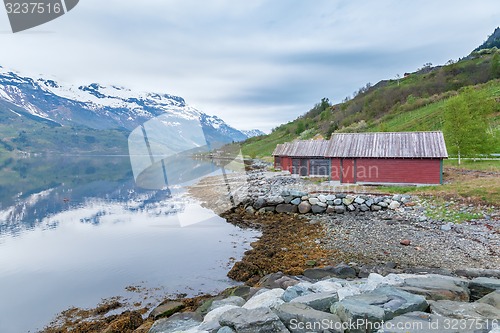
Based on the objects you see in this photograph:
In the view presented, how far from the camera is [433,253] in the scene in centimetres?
1397

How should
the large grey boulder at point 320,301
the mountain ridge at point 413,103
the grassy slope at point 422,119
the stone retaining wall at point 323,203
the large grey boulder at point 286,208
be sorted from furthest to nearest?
Result: 1. the mountain ridge at point 413,103
2. the grassy slope at point 422,119
3. the large grey boulder at point 286,208
4. the stone retaining wall at point 323,203
5. the large grey boulder at point 320,301

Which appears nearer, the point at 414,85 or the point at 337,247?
the point at 337,247

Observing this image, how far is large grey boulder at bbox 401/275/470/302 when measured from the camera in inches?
310

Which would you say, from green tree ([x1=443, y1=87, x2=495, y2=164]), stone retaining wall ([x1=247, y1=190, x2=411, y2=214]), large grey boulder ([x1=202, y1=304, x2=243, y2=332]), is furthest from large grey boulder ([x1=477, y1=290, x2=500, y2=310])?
green tree ([x1=443, y1=87, x2=495, y2=164])

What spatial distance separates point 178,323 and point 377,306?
18.1 ft

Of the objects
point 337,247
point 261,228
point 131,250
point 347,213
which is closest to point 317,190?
point 347,213

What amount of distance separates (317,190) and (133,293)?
1855 cm

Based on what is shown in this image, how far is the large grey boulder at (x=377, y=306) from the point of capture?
20.4 ft

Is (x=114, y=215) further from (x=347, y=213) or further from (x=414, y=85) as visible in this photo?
(x=414, y=85)

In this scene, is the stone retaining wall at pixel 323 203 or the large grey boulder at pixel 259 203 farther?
the large grey boulder at pixel 259 203

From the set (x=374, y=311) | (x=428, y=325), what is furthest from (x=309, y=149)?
(x=428, y=325)

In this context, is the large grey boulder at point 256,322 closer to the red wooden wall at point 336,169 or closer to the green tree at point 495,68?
the red wooden wall at point 336,169

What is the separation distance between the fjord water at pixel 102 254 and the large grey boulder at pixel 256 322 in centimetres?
673

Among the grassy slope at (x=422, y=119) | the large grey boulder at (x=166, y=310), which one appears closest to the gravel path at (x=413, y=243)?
the large grey boulder at (x=166, y=310)
